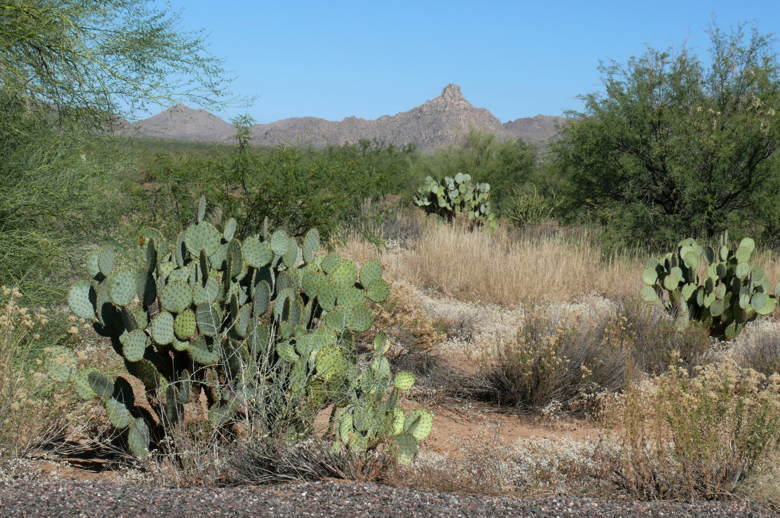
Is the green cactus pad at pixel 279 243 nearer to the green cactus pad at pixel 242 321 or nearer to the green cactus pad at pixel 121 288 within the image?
the green cactus pad at pixel 242 321

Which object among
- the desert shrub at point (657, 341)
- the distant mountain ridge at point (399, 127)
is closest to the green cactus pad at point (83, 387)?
the desert shrub at point (657, 341)

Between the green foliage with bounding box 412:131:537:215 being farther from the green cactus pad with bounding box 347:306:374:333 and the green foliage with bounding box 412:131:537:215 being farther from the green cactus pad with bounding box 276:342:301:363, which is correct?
the green cactus pad with bounding box 276:342:301:363

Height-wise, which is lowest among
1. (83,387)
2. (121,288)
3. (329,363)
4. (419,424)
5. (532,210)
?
(419,424)

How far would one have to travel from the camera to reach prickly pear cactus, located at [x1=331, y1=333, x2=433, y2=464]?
3994mm

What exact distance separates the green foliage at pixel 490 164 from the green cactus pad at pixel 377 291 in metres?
16.1

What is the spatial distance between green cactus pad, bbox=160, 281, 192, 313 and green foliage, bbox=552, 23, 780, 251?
9.55m

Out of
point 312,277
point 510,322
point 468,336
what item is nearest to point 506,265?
point 510,322

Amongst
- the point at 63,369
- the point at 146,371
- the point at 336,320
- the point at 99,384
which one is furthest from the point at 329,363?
the point at 63,369

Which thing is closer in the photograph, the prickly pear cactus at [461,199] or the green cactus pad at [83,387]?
the green cactus pad at [83,387]

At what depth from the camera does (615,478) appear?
3959 mm

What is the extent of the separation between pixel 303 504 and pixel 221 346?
1.18 m

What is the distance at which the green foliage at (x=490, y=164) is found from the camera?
22141 mm

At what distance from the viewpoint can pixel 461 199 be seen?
1695 centimetres

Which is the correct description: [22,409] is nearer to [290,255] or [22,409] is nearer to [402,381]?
[290,255]
